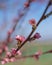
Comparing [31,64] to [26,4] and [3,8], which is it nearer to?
[3,8]

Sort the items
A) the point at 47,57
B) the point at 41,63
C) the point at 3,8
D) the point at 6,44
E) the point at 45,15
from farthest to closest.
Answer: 1. the point at 47,57
2. the point at 41,63
3. the point at 3,8
4. the point at 6,44
5. the point at 45,15

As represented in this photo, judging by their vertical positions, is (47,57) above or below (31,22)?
above

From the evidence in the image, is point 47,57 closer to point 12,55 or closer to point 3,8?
point 3,8

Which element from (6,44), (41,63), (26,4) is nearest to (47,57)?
(41,63)

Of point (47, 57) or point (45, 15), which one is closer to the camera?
point (45, 15)

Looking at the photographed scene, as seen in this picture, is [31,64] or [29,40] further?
[31,64]

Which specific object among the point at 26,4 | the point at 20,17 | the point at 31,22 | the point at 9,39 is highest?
the point at 20,17

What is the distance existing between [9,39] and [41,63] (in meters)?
4.98

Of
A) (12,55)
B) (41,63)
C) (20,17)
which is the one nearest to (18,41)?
(12,55)

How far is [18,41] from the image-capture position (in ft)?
3.65

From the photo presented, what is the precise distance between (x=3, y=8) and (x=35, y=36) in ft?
8.67

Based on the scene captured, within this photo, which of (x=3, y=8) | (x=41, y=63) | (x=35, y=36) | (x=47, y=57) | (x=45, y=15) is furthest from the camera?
(x=47, y=57)

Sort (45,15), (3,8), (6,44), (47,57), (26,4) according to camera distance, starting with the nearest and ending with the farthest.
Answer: (45,15) < (26,4) < (6,44) < (3,8) < (47,57)

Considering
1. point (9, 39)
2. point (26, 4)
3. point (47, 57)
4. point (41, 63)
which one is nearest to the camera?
point (26, 4)
